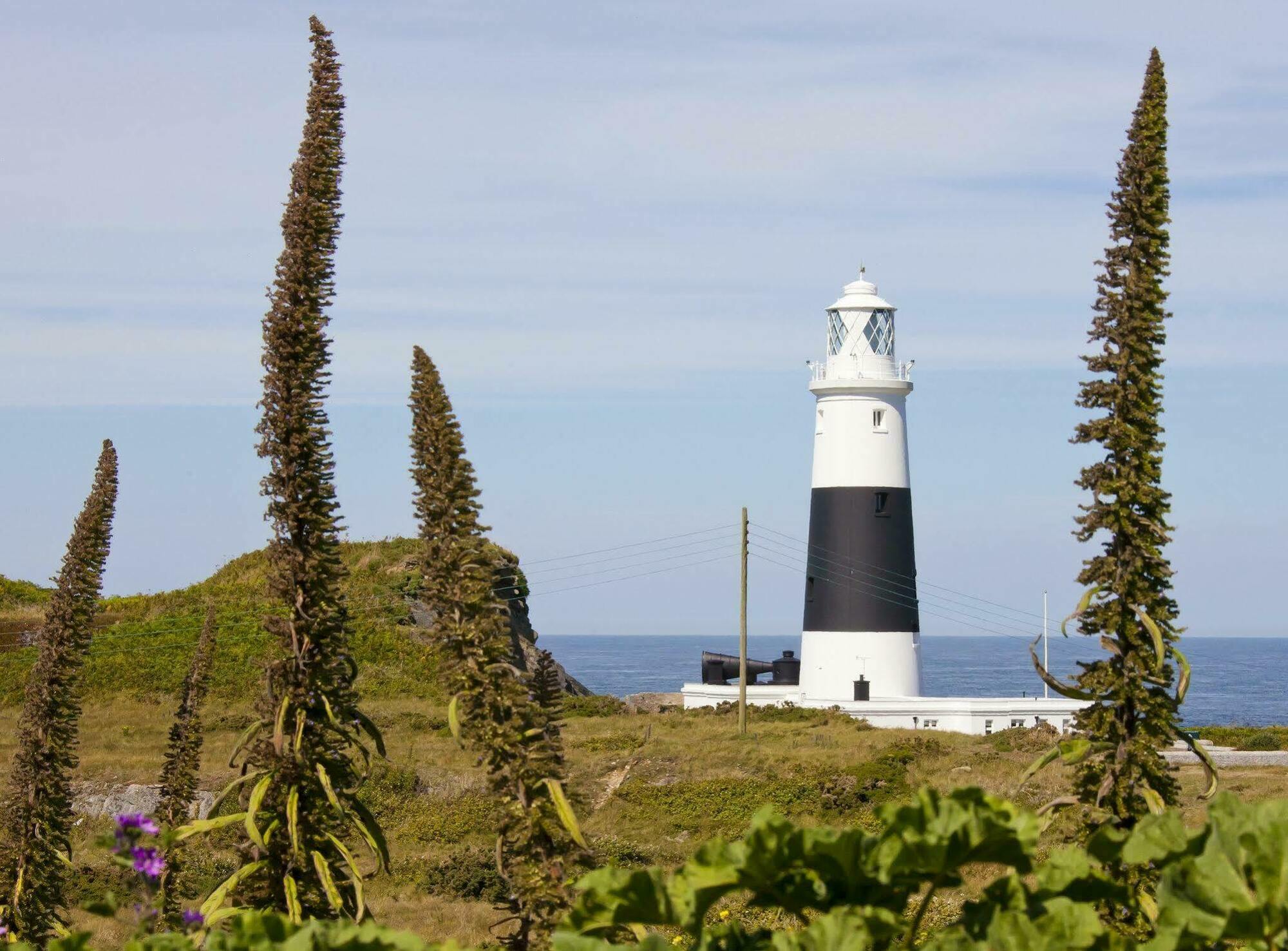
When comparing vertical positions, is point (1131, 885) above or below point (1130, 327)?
below

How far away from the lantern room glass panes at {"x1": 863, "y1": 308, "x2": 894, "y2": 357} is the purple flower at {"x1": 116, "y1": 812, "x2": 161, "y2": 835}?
37075 mm

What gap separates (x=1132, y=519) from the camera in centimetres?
1226

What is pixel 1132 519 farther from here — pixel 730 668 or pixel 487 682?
pixel 730 668

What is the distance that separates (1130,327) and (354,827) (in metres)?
7.34

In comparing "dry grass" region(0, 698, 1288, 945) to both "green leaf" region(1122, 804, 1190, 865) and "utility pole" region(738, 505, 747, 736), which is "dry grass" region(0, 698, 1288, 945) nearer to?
"utility pole" region(738, 505, 747, 736)

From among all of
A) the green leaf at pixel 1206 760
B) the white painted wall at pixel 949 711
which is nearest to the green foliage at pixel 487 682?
the green leaf at pixel 1206 760

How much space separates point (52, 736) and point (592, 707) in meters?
34.2

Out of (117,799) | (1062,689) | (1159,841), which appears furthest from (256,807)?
(117,799)

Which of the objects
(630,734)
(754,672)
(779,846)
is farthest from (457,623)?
(754,672)

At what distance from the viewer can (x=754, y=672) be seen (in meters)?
50.6

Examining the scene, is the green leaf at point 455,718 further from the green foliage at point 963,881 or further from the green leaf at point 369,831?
the green foliage at point 963,881

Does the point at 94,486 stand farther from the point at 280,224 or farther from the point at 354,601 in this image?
the point at 354,601

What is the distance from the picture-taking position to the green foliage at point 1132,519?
1208 cm

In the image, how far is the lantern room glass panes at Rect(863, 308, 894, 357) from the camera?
43.0 meters
